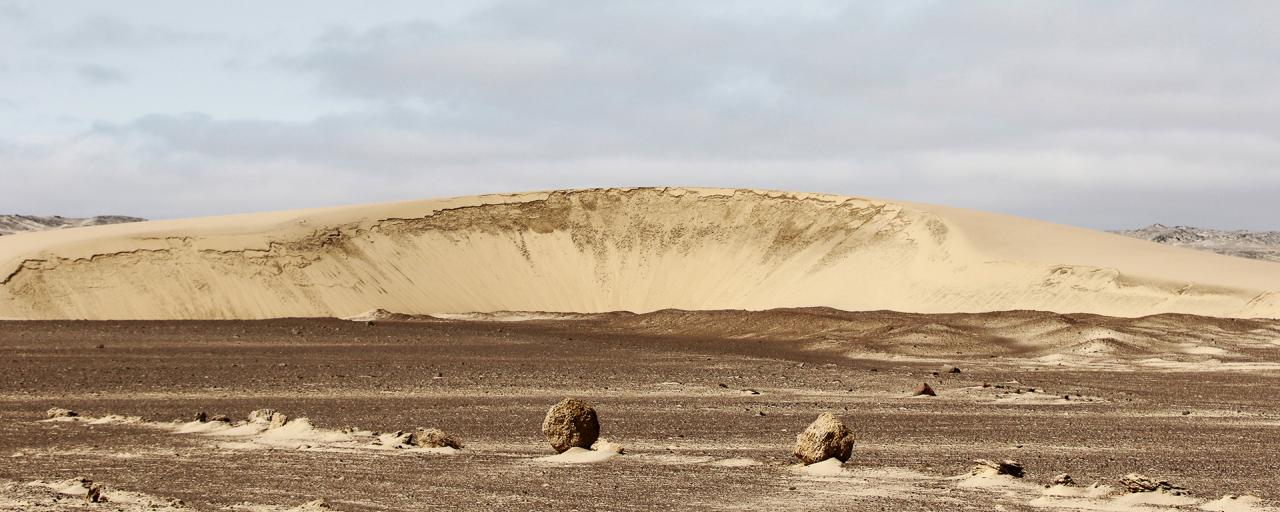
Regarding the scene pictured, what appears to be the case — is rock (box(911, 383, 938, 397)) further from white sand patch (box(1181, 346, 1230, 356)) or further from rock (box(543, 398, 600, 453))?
white sand patch (box(1181, 346, 1230, 356))

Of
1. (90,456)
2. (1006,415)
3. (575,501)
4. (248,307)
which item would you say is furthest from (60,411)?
(248,307)

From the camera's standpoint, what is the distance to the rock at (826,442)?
40.5 ft

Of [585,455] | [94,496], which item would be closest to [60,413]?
[94,496]

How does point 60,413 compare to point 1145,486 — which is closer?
point 1145,486

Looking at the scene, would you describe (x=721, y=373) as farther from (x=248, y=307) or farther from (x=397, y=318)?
(x=248, y=307)

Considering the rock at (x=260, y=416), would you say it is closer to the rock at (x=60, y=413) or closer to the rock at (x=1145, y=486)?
the rock at (x=60, y=413)

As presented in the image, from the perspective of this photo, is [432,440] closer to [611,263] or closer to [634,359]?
[634,359]

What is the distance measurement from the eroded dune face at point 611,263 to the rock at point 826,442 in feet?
118

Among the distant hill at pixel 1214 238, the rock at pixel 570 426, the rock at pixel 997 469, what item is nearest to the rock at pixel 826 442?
the rock at pixel 997 469

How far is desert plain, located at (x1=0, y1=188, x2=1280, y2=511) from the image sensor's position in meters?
11.6

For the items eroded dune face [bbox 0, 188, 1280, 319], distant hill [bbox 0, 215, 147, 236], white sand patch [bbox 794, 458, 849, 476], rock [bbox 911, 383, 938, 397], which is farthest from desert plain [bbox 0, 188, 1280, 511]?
distant hill [bbox 0, 215, 147, 236]

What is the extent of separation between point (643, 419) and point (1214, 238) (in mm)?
161176

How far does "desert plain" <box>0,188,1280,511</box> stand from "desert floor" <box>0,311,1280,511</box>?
0.08 meters

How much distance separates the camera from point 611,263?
6138cm
